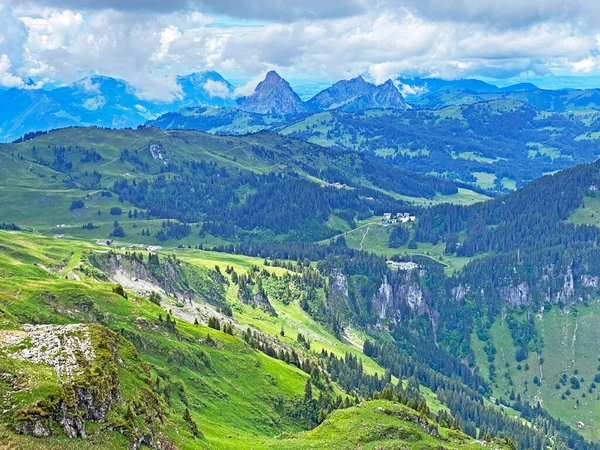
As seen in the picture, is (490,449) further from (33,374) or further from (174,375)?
(33,374)

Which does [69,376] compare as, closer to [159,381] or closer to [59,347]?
[59,347]

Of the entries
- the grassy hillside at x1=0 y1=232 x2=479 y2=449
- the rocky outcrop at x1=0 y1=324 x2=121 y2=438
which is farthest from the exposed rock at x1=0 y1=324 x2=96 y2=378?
the grassy hillside at x1=0 y1=232 x2=479 y2=449

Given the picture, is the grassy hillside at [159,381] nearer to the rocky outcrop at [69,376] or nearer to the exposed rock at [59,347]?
the rocky outcrop at [69,376]

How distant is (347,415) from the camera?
115 metres

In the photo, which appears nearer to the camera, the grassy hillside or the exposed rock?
the grassy hillside

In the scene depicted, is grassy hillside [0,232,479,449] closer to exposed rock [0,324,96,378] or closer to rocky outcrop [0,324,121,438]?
rocky outcrop [0,324,121,438]

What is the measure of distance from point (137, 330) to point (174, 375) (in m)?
14.2

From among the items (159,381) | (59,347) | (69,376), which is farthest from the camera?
(159,381)

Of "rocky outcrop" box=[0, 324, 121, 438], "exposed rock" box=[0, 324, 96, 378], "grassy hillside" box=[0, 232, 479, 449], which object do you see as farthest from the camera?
"exposed rock" box=[0, 324, 96, 378]

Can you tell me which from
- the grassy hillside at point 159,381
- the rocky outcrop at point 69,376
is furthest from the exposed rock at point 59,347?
the grassy hillside at point 159,381

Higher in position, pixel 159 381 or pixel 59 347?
pixel 59 347

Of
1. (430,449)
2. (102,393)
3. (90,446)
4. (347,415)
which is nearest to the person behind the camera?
(90,446)

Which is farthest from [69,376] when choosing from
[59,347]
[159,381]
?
[159,381]

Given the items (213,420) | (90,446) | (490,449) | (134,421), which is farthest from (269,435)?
(90,446)
